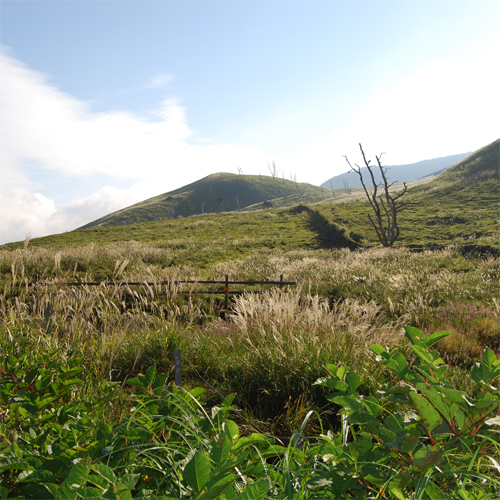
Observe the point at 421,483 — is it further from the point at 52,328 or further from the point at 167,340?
the point at 52,328

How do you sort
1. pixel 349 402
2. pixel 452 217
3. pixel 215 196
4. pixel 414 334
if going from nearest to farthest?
pixel 349 402 < pixel 414 334 < pixel 452 217 < pixel 215 196

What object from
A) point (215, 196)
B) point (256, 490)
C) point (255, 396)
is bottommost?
point (255, 396)

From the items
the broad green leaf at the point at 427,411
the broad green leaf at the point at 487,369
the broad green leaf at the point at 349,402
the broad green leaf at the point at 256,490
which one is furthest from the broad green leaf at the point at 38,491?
the broad green leaf at the point at 487,369

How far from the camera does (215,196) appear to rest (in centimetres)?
13912

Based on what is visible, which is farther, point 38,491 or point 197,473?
point 38,491

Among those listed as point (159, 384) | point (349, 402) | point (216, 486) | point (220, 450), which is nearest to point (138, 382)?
point (159, 384)

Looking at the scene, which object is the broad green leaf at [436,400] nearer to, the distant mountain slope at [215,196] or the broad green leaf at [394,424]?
the broad green leaf at [394,424]

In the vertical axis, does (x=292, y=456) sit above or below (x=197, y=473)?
below

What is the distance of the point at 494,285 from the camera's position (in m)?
9.04

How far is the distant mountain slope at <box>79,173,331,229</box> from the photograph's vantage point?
114 m

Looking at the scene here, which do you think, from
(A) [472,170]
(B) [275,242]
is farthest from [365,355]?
(A) [472,170]

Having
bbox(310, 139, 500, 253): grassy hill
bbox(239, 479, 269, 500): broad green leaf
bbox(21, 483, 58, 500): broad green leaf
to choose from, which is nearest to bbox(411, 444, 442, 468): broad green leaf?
bbox(239, 479, 269, 500): broad green leaf

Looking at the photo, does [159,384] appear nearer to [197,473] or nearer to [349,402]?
[197,473]

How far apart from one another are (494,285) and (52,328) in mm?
10999
